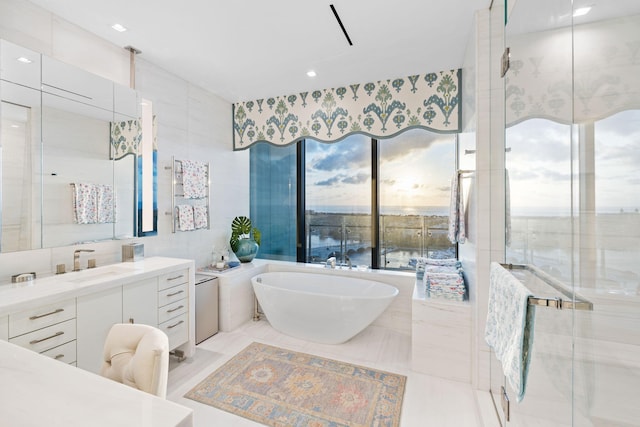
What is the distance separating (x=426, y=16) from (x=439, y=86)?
0.97m

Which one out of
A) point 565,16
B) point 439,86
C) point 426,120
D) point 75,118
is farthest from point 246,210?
point 565,16

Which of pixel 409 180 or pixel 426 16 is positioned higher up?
pixel 426 16

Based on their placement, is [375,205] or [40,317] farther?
[375,205]

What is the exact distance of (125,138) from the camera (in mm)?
2471

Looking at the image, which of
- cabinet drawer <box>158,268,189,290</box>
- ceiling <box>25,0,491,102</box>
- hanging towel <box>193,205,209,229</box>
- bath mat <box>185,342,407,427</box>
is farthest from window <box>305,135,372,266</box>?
cabinet drawer <box>158,268,189,290</box>

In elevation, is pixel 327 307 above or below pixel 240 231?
below

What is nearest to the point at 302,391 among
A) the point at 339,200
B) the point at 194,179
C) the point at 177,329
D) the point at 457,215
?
the point at 177,329

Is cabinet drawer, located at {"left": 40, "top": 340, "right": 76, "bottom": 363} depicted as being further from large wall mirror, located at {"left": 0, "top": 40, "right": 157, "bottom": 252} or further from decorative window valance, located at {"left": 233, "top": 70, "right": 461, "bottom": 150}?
decorative window valance, located at {"left": 233, "top": 70, "right": 461, "bottom": 150}

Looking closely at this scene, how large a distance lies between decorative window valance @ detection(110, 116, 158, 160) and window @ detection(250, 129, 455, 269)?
1.81 metres

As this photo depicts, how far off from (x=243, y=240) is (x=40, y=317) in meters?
2.18

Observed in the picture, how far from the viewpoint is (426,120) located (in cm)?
295

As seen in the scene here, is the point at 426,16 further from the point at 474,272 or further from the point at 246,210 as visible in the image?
the point at 246,210

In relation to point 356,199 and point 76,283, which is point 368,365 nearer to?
point 356,199

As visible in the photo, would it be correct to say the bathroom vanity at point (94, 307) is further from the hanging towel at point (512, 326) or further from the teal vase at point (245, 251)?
the hanging towel at point (512, 326)
